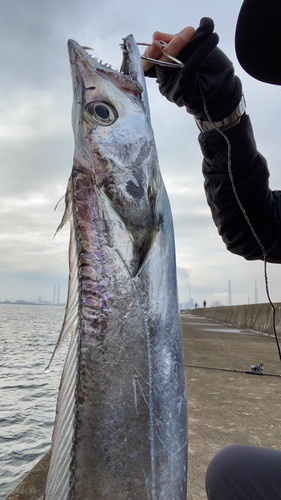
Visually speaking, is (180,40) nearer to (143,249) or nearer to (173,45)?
(173,45)

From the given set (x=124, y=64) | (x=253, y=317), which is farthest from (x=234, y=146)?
(x=253, y=317)

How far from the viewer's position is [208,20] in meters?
1.29

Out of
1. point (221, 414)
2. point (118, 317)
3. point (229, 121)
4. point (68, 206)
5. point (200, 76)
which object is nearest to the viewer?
point (118, 317)

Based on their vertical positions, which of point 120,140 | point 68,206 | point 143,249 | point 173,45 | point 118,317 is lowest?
point 118,317

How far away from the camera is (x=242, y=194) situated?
5.70 ft

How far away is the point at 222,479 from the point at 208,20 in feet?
6.35

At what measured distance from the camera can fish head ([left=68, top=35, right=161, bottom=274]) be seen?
998 millimetres

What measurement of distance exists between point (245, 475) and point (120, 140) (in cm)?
141

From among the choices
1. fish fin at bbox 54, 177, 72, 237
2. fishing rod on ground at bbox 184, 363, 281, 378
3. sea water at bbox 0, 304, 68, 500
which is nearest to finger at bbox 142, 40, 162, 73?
fish fin at bbox 54, 177, 72, 237

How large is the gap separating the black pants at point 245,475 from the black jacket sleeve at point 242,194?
107 centimetres

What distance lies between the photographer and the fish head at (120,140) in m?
1.00

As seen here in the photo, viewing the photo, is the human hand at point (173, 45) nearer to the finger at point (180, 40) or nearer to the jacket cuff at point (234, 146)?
the finger at point (180, 40)

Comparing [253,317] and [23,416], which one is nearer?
[23,416]

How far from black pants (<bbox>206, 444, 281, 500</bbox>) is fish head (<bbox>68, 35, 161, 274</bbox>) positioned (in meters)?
1.03
